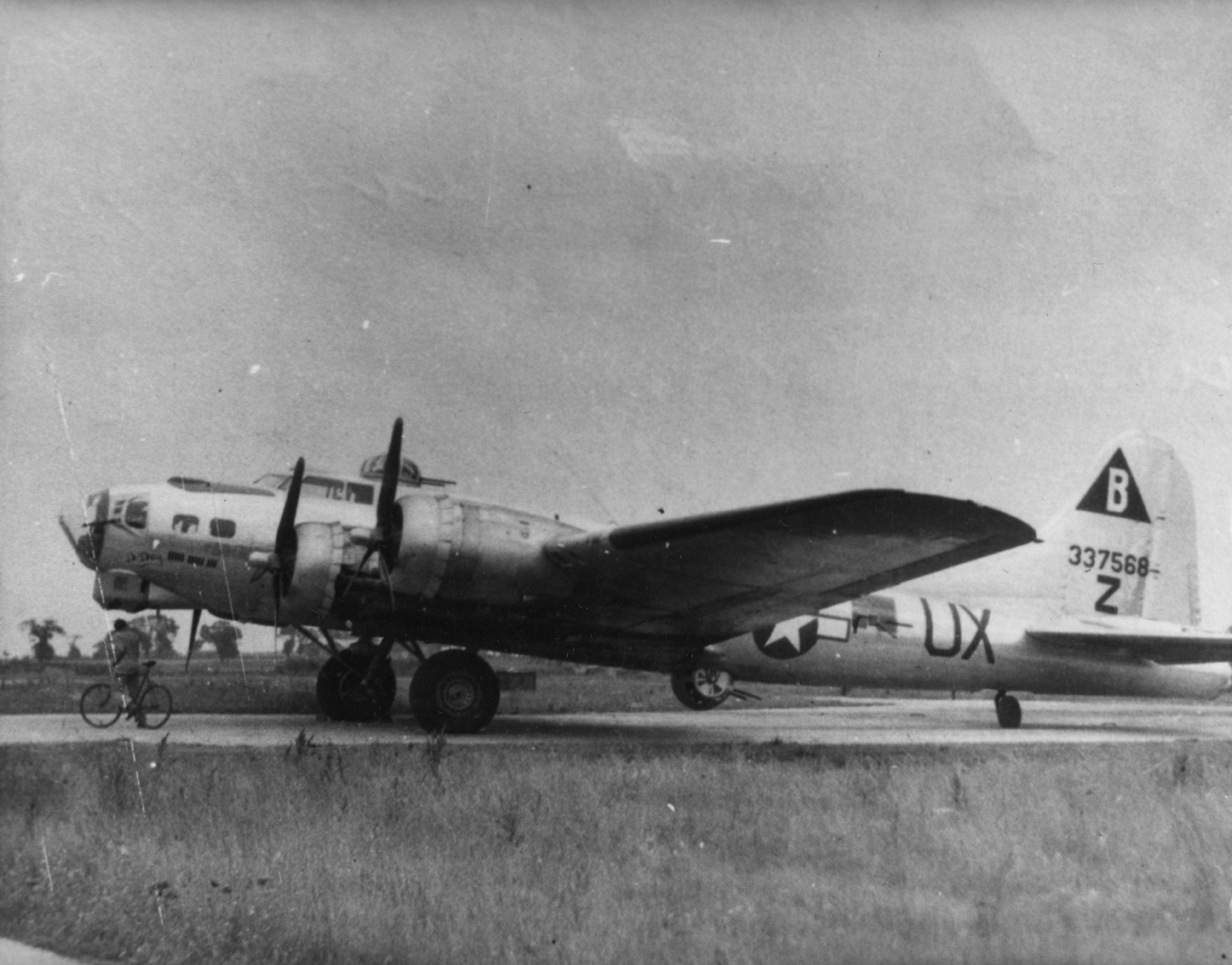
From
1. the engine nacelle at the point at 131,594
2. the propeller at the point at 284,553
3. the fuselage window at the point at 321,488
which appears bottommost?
the engine nacelle at the point at 131,594

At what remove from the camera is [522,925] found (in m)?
4.35

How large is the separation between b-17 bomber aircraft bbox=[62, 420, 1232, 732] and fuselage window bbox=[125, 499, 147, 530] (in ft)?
0.06

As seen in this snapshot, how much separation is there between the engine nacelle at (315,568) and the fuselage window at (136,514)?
5.31 feet

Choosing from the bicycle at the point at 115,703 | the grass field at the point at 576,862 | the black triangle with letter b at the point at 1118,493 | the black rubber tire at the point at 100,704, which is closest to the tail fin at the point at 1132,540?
the black triangle with letter b at the point at 1118,493

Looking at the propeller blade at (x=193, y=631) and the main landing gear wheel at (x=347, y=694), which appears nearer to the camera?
the propeller blade at (x=193, y=631)

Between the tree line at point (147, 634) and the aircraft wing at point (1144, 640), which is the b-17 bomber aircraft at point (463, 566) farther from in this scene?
the aircraft wing at point (1144, 640)

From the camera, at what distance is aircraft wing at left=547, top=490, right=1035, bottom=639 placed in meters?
7.39

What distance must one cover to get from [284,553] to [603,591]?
9.32ft

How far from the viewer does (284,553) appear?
29.4 ft

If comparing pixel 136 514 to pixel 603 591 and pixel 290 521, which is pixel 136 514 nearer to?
pixel 290 521

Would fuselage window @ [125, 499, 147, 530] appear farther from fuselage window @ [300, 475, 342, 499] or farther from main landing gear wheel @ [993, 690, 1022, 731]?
main landing gear wheel @ [993, 690, 1022, 731]

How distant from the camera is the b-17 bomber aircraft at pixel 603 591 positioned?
841cm

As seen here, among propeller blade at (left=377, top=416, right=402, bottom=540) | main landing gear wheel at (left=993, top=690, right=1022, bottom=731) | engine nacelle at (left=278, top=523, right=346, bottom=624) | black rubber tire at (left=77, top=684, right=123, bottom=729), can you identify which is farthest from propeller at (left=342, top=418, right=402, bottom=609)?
main landing gear wheel at (left=993, top=690, right=1022, bottom=731)

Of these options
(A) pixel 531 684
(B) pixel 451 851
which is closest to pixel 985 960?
(B) pixel 451 851
